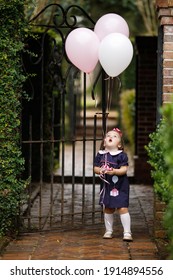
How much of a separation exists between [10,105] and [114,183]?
4.16 feet

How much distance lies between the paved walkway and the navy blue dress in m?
0.38

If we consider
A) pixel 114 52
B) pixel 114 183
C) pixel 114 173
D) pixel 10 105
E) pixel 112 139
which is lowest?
pixel 114 183

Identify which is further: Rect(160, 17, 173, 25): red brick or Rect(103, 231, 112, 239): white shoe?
Rect(103, 231, 112, 239): white shoe

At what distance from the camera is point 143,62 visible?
42.5 ft

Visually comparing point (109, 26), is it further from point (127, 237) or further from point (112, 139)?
point (127, 237)

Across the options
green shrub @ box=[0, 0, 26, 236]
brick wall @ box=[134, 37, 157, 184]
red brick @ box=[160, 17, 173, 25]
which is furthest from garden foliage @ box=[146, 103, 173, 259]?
brick wall @ box=[134, 37, 157, 184]

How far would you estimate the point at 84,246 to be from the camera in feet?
24.4

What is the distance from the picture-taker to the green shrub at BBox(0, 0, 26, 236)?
762cm

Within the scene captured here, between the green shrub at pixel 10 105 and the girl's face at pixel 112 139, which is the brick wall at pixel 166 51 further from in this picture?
the green shrub at pixel 10 105

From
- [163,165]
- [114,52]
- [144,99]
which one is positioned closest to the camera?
[163,165]

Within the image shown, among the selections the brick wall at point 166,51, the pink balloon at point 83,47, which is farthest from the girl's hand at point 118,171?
the pink balloon at point 83,47

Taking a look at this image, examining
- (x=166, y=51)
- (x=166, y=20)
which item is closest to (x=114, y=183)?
(x=166, y=51)

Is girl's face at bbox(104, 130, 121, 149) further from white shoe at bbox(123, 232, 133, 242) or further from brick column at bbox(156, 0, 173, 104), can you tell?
white shoe at bbox(123, 232, 133, 242)

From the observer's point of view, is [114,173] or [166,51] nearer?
[166,51]
